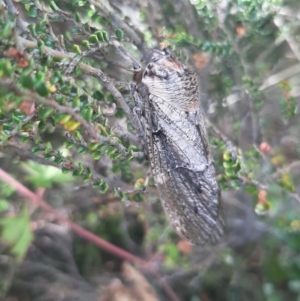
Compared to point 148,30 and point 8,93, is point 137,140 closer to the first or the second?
point 148,30

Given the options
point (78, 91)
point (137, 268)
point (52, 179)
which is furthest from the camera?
point (137, 268)

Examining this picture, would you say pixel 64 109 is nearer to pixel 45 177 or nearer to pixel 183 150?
pixel 183 150

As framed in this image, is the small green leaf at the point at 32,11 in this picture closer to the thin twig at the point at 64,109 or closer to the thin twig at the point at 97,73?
the thin twig at the point at 97,73

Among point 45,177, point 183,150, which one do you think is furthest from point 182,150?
point 45,177

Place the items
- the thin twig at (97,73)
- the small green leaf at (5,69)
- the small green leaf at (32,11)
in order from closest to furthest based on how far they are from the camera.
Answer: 1. the small green leaf at (5,69)
2. the thin twig at (97,73)
3. the small green leaf at (32,11)

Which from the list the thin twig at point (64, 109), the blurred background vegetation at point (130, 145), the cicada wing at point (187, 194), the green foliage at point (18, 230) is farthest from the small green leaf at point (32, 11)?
the green foliage at point (18, 230)

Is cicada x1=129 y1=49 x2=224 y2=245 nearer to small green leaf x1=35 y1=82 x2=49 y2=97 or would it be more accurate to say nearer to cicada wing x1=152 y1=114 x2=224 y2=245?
cicada wing x1=152 y1=114 x2=224 y2=245

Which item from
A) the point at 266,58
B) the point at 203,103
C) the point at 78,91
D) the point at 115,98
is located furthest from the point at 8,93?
the point at 266,58
